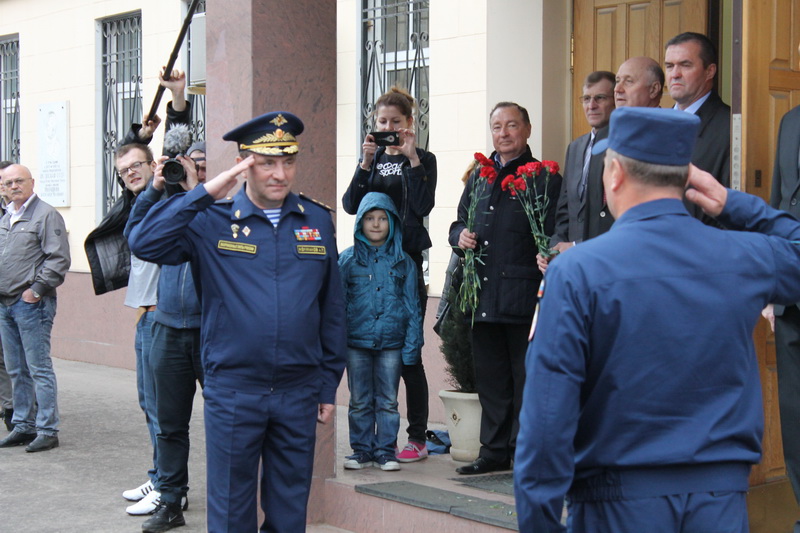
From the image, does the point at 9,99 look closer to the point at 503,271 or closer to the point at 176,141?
the point at 176,141

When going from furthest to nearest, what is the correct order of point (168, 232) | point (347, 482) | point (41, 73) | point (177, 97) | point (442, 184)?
1. point (41, 73)
2. point (442, 184)
3. point (177, 97)
4. point (347, 482)
5. point (168, 232)

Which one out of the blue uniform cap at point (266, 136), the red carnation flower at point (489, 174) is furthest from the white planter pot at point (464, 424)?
the blue uniform cap at point (266, 136)

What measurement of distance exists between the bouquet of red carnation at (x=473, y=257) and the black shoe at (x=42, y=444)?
12.2 feet

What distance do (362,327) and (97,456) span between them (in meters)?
2.79

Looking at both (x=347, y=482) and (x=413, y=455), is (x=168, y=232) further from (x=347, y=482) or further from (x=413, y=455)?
(x=413, y=455)

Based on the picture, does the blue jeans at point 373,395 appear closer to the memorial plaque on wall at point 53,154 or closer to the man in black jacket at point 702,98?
the man in black jacket at point 702,98

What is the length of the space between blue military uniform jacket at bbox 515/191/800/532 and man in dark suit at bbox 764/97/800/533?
1.92 meters

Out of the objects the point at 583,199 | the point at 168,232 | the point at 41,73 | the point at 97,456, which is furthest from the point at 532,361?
the point at 41,73

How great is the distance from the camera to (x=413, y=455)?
21.5ft

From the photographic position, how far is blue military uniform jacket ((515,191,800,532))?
257 cm

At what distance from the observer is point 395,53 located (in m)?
9.16

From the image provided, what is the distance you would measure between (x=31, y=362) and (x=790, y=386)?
5816 mm

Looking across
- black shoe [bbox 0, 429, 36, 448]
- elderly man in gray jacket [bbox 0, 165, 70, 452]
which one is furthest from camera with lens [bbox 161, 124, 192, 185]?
black shoe [bbox 0, 429, 36, 448]

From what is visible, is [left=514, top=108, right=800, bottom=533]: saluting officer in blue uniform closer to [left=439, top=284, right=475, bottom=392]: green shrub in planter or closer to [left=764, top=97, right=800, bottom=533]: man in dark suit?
[left=764, top=97, right=800, bottom=533]: man in dark suit
